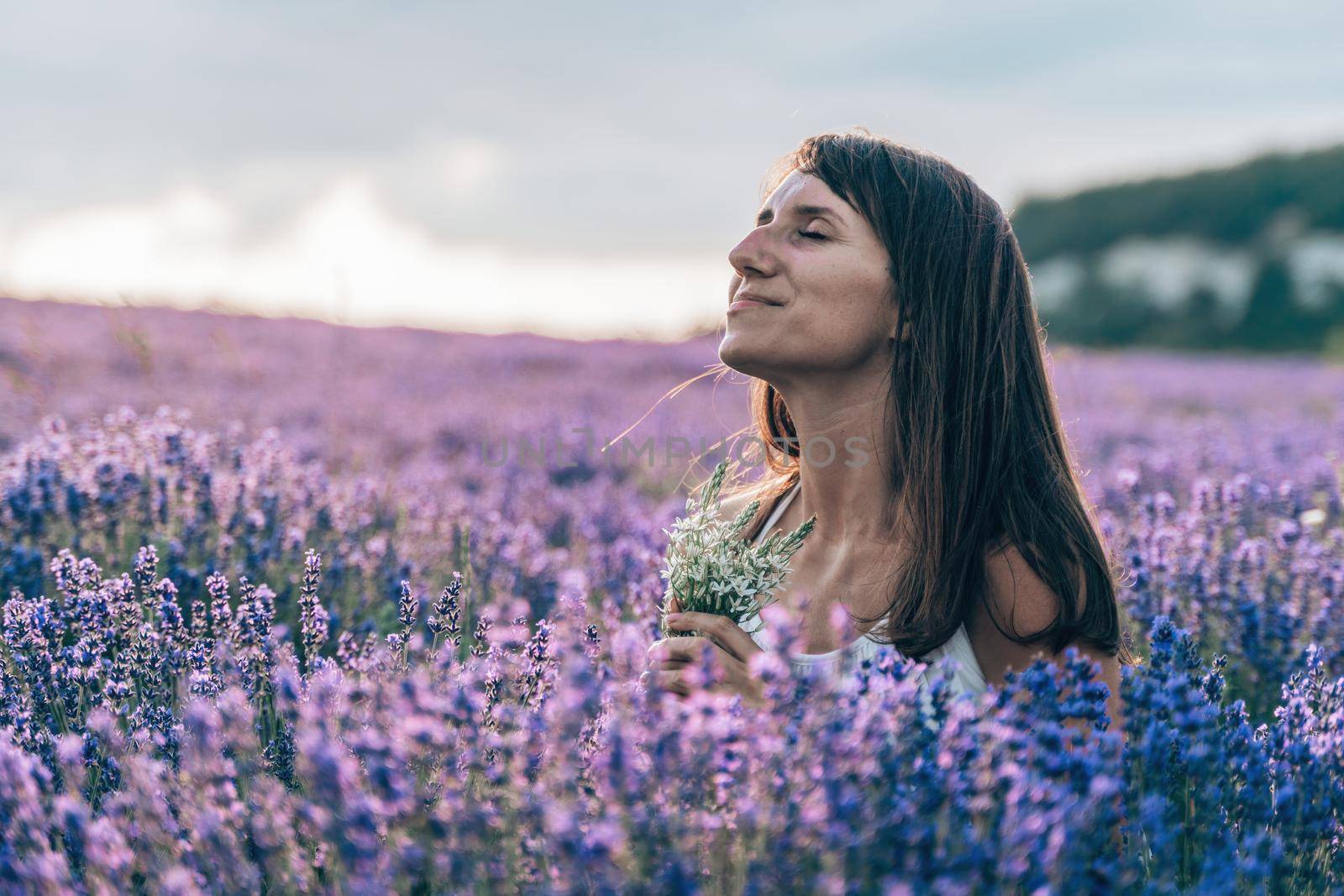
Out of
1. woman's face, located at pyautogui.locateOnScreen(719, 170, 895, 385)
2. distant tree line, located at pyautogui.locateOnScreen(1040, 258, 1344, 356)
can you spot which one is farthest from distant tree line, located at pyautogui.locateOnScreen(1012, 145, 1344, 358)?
woman's face, located at pyautogui.locateOnScreen(719, 170, 895, 385)

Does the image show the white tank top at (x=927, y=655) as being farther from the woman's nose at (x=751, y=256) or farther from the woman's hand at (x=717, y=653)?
the woman's nose at (x=751, y=256)

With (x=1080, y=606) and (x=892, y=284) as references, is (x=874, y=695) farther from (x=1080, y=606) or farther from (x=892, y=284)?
(x=892, y=284)

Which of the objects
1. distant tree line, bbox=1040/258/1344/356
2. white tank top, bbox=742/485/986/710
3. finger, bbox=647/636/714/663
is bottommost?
white tank top, bbox=742/485/986/710

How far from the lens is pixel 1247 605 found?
115 inches

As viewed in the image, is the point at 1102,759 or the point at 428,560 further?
the point at 428,560

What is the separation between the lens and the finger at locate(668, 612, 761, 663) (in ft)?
7.08

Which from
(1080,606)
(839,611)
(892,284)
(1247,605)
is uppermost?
(892,284)

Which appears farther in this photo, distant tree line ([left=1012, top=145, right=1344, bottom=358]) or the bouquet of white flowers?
distant tree line ([left=1012, top=145, right=1344, bottom=358])

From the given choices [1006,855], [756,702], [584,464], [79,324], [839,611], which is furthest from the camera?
[79,324]

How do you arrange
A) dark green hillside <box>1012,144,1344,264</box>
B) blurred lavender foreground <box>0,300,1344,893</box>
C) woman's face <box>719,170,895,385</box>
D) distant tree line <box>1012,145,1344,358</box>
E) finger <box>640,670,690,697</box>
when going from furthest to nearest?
dark green hillside <box>1012,144,1344,264</box> < distant tree line <box>1012,145,1344,358</box> < woman's face <box>719,170,895,385</box> < finger <box>640,670,690,697</box> < blurred lavender foreground <box>0,300,1344,893</box>

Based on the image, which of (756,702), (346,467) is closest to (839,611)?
(756,702)

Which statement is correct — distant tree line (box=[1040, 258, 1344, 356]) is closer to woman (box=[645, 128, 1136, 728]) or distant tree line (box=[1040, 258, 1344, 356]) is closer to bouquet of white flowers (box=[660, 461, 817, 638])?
woman (box=[645, 128, 1136, 728])

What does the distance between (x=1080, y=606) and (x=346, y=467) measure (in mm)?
4510

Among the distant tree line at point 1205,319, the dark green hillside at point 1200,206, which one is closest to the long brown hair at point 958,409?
the distant tree line at point 1205,319
